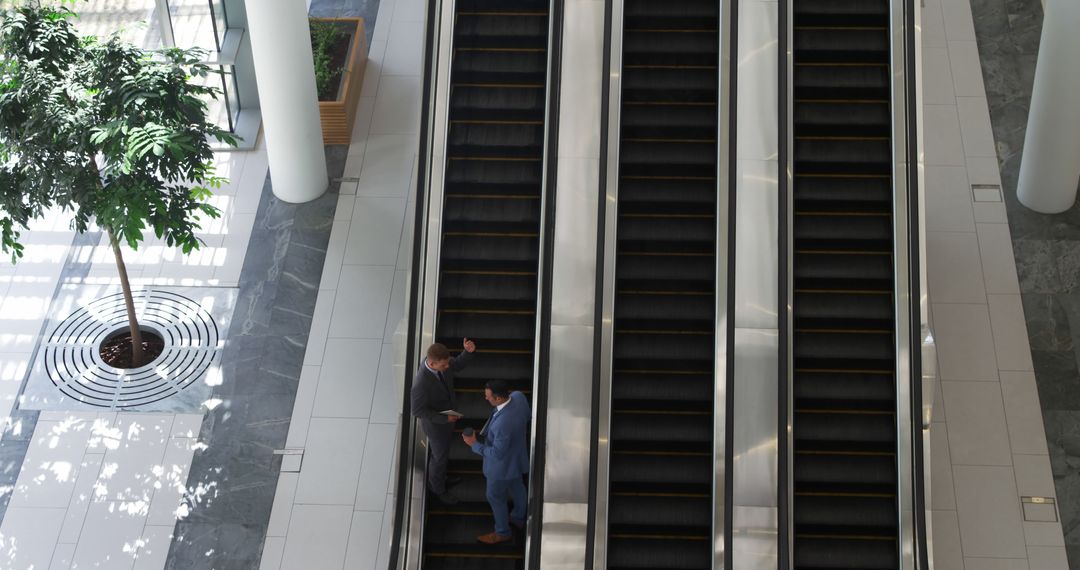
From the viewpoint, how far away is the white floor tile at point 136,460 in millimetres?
11875

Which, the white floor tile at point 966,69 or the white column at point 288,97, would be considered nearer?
the white column at point 288,97

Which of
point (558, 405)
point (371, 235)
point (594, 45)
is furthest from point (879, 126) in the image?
point (371, 235)

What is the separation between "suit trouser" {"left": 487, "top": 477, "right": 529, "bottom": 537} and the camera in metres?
9.85

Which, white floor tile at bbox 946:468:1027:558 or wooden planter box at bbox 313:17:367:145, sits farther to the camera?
wooden planter box at bbox 313:17:367:145

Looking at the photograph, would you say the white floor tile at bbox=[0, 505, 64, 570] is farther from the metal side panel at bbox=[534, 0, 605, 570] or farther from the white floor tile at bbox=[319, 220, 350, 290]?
the metal side panel at bbox=[534, 0, 605, 570]

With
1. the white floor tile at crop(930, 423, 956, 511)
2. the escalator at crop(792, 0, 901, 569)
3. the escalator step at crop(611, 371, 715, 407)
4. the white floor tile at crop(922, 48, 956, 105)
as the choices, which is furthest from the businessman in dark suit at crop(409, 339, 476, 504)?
the white floor tile at crop(922, 48, 956, 105)

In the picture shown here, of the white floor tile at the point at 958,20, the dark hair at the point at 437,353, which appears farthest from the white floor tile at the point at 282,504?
the white floor tile at the point at 958,20

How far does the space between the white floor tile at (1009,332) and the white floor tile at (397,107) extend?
22.6 ft

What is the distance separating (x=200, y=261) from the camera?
46.6ft

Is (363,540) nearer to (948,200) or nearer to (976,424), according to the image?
(976,424)

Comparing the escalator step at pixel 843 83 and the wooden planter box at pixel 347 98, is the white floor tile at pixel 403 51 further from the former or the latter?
the escalator step at pixel 843 83

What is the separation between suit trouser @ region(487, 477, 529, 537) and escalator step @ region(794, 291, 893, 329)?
2.78m

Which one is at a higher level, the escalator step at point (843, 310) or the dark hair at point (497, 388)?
the dark hair at point (497, 388)

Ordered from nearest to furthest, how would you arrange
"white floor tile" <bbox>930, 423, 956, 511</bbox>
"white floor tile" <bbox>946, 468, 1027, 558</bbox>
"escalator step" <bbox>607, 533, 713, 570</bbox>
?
"escalator step" <bbox>607, 533, 713, 570</bbox>
"white floor tile" <bbox>946, 468, 1027, 558</bbox>
"white floor tile" <bbox>930, 423, 956, 511</bbox>
